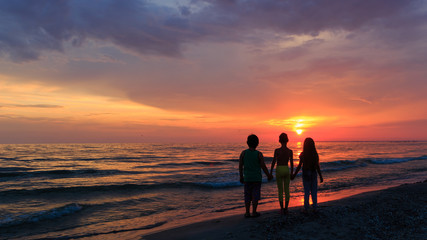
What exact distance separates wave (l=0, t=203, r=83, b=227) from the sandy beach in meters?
5.34

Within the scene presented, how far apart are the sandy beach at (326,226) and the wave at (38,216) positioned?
17.5 feet

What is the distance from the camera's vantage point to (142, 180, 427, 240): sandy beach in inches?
234

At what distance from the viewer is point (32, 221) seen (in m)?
9.38

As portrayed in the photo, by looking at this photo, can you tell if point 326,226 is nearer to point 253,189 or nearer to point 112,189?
point 253,189

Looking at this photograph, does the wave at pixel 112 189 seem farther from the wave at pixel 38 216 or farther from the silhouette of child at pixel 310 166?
the silhouette of child at pixel 310 166

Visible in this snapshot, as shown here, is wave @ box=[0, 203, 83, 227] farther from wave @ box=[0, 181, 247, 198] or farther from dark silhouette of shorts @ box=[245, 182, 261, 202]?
dark silhouette of shorts @ box=[245, 182, 261, 202]

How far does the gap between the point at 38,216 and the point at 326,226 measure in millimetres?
10387

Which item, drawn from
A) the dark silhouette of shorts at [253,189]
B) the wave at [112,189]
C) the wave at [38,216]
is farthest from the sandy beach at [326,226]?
the wave at [112,189]

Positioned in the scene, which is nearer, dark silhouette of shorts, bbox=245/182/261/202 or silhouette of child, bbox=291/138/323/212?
dark silhouette of shorts, bbox=245/182/261/202

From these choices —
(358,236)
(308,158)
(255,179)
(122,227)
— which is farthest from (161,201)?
(358,236)

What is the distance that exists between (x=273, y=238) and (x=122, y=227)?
5.25 meters

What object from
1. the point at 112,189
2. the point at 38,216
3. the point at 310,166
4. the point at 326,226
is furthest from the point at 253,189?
the point at 112,189

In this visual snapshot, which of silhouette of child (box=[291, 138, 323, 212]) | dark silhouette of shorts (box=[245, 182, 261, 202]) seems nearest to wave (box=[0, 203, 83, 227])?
dark silhouette of shorts (box=[245, 182, 261, 202])

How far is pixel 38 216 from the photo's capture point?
991 cm
